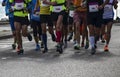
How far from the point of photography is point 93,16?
39.7 feet

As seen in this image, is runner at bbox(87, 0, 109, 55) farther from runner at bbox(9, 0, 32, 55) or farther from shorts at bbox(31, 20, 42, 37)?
shorts at bbox(31, 20, 42, 37)

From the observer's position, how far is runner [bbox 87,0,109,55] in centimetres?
1202


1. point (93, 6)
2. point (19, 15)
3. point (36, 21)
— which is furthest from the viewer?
point (36, 21)

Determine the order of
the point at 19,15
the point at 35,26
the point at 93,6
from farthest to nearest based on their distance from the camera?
the point at 35,26 < the point at 19,15 < the point at 93,6

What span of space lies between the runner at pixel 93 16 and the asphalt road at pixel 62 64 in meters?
0.38

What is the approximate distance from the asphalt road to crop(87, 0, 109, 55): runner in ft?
1.26

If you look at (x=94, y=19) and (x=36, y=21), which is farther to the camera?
(x=36, y=21)

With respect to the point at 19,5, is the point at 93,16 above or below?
below

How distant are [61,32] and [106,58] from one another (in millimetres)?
1959

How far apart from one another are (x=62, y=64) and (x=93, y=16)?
241cm

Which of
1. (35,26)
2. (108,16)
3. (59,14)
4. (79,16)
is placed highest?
(59,14)

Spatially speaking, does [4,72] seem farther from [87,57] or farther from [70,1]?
[70,1]

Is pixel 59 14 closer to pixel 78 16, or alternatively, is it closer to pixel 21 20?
pixel 78 16

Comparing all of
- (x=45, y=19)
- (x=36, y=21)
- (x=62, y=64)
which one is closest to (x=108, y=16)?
(x=45, y=19)
